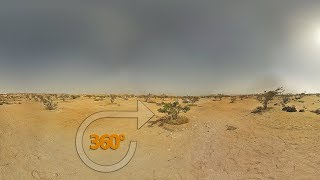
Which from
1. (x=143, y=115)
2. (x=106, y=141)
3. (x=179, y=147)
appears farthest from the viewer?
(x=143, y=115)

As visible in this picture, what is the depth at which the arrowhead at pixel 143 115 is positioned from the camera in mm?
25406

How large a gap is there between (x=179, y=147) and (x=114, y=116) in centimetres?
830

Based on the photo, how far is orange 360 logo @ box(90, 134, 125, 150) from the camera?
20.3 meters

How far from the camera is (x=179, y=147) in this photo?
19969mm

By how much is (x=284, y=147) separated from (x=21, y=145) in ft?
50.7

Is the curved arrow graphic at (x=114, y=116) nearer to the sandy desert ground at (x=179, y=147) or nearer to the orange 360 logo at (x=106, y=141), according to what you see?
the sandy desert ground at (x=179, y=147)

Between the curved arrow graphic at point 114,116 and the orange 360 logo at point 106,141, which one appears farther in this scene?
the orange 360 logo at point 106,141

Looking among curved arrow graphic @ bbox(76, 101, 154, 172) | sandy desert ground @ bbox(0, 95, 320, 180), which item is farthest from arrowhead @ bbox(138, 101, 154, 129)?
sandy desert ground @ bbox(0, 95, 320, 180)

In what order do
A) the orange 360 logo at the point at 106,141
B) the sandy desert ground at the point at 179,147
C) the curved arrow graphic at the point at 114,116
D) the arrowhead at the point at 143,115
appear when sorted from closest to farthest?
the sandy desert ground at the point at 179,147
the curved arrow graphic at the point at 114,116
the orange 360 logo at the point at 106,141
the arrowhead at the point at 143,115

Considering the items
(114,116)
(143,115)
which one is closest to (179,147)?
(114,116)

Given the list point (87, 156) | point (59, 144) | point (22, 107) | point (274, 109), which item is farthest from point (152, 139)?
point (22, 107)

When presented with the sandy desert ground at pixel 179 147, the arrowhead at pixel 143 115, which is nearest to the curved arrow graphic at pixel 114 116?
the arrowhead at pixel 143 115

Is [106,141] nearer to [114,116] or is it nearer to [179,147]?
[179,147]

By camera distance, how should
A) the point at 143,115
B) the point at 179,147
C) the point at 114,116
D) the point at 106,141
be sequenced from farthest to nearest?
the point at 143,115 < the point at 114,116 < the point at 106,141 < the point at 179,147
